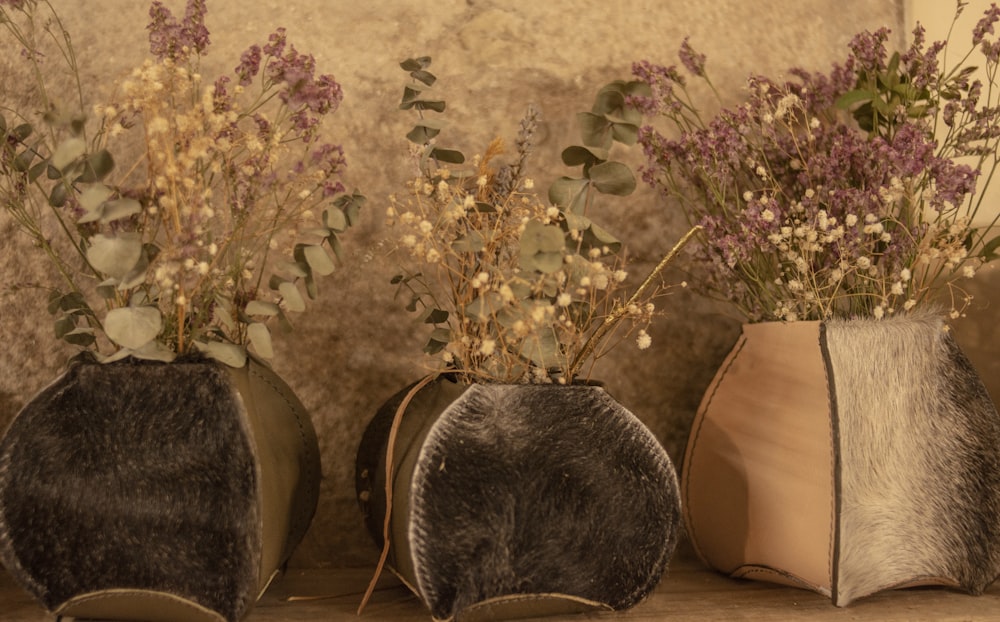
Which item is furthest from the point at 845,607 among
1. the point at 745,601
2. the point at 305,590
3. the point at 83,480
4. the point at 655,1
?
the point at 655,1

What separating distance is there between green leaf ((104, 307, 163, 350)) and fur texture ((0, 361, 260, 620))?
0.04m

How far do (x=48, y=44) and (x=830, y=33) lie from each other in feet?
4.21

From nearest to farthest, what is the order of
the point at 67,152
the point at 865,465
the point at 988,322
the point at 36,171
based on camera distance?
the point at 67,152
the point at 36,171
the point at 865,465
the point at 988,322

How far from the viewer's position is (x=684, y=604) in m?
0.96

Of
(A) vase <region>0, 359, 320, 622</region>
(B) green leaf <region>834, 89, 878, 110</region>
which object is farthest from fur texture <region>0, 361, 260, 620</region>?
(B) green leaf <region>834, 89, 878, 110</region>

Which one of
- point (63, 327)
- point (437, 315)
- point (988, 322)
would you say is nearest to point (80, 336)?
point (63, 327)

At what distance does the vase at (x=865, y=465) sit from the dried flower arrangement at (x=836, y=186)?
0.20ft

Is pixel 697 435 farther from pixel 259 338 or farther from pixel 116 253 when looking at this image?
pixel 116 253

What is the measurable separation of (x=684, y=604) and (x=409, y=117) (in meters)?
0.80

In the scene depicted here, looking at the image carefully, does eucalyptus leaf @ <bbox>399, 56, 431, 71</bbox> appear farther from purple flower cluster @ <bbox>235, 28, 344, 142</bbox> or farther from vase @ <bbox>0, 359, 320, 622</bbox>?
vase @ <bbox>0, 359, 320, 622</bbox>

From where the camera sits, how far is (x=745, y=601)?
979 mm

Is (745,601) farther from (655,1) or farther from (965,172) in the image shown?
(655,1)

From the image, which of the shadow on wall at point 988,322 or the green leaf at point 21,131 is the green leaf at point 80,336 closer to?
the green leaf at point 21,131

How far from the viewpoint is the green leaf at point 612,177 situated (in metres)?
0.90
